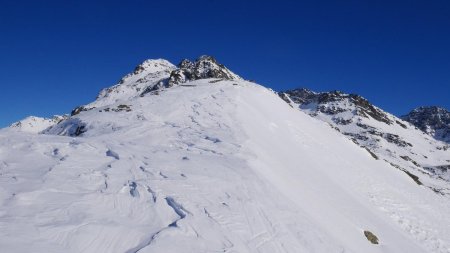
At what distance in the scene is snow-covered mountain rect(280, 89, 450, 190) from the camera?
102 meters

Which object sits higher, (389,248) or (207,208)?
(389,248)

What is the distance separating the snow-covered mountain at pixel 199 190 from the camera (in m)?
9.65

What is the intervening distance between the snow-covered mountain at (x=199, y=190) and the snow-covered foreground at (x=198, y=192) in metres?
0.05

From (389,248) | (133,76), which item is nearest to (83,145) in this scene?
(389,248)

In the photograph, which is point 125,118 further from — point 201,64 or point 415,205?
point 201,64

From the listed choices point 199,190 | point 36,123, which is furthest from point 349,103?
point 199,190

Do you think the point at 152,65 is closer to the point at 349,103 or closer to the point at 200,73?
the point at 200,73

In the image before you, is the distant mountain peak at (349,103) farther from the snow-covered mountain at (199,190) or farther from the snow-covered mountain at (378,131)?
the snow-covered mountain at (199,190)

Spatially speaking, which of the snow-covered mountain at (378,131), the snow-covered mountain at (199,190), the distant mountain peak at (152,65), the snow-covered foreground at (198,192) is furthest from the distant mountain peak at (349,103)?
the snow-covered foreground at (198,192)

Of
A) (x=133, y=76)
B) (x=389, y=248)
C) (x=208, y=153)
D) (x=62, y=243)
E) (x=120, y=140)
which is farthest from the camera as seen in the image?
(x=133, y=76)

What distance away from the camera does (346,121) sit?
13088 cm

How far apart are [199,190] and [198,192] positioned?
0.20 m

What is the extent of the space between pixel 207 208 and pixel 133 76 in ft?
383

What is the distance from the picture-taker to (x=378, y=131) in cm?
11994
